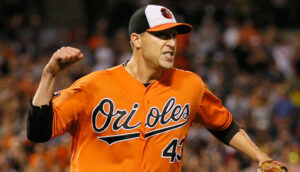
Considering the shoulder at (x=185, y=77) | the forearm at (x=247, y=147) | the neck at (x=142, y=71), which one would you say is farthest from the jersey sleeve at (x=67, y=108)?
the forearm at (x=247, y=147)

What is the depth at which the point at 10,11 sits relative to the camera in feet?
40.4

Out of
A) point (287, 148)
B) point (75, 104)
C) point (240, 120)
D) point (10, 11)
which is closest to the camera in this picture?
point (75, 104)

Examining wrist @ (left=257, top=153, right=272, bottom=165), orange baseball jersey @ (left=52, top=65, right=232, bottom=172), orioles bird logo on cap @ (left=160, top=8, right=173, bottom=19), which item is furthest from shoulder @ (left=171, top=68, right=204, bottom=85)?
wrist @ (left=257, top=153, right=272, bottom=165)

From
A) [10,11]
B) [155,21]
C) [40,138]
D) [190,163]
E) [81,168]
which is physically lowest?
[190,163]

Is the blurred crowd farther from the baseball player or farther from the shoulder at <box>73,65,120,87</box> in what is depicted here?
the shoulder at <box>73,65,120,87</box>

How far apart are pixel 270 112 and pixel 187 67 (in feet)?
6.60

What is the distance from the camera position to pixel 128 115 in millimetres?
3928

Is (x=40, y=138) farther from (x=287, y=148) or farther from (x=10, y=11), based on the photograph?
(x=10, y=11)

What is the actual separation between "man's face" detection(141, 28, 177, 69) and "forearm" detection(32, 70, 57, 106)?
792mm

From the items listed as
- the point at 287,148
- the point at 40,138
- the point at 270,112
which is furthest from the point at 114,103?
the point at 270,112

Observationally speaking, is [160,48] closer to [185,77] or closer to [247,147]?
[185,77]

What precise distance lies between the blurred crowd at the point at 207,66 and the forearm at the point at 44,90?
4537mm

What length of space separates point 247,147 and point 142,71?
0.94m

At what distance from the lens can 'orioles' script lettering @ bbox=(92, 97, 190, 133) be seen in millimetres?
3855
